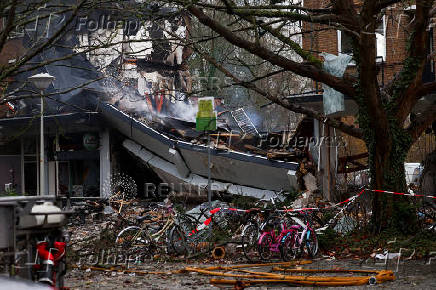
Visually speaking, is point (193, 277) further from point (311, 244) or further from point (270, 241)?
point (311, 244)

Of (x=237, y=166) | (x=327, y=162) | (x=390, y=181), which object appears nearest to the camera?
(x=390, y=181)

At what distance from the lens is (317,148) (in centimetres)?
2445

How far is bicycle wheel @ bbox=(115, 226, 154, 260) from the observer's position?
1501 cm

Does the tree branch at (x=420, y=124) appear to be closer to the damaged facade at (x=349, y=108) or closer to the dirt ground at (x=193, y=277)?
the dirt ground at (x=193, y=277)

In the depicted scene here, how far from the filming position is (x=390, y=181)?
1552cm

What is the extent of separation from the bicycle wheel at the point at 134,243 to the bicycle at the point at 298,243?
9.89 ft

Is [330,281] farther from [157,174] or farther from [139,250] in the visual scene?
[157,174]

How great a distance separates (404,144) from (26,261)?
35.2 ft

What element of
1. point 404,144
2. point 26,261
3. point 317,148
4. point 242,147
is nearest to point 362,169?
point 317,148

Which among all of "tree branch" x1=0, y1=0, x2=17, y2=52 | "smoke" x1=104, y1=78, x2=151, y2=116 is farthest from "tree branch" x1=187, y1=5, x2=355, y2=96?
"smoke" x1=104, y1=78, x2=151, y2=116

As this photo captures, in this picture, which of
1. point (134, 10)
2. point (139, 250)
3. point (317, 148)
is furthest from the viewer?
point (317, 148)

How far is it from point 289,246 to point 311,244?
0.55 meters

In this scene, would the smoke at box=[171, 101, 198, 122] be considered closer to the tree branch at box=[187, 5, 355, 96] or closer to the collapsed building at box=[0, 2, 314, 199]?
the collapsed building at box=[0, 2, 314, 199]

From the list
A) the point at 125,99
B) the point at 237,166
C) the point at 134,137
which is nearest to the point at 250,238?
Answer: the point at 237,166
